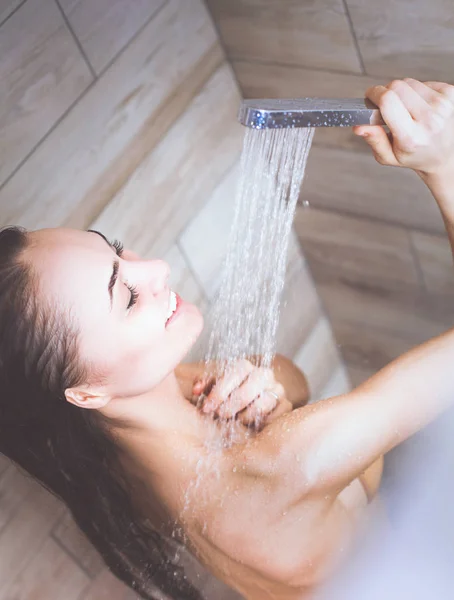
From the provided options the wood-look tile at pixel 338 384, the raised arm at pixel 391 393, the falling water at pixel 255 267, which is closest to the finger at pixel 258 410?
the raised arm at pixel 391 393

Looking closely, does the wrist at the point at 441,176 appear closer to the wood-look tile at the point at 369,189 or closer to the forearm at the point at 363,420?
the forearm at the point at 363,420

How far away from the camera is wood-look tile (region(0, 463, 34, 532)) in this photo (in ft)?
4.56

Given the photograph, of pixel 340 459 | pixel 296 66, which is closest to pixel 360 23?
pixel 296 66

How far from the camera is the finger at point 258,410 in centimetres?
127

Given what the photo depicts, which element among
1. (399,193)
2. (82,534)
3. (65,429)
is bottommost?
(82,534)

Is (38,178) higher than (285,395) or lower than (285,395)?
higher

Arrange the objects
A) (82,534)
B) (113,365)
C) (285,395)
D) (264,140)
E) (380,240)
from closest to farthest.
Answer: (113,365) < (264,140) < (285,395) < (82,534) < (380,240)

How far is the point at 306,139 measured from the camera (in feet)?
4.43

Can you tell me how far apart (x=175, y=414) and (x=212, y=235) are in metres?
0.59

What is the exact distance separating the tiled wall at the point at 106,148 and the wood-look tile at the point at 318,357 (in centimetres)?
41

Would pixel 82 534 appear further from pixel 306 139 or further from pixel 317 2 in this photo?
pixel 317 2

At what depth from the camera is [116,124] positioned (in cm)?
139

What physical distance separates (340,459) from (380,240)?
68cm

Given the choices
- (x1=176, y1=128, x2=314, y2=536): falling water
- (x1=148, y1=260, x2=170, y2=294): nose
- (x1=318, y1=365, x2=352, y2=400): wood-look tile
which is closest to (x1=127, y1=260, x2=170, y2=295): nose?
(x1=148, y1=260, x2=170, y2=294): nose
